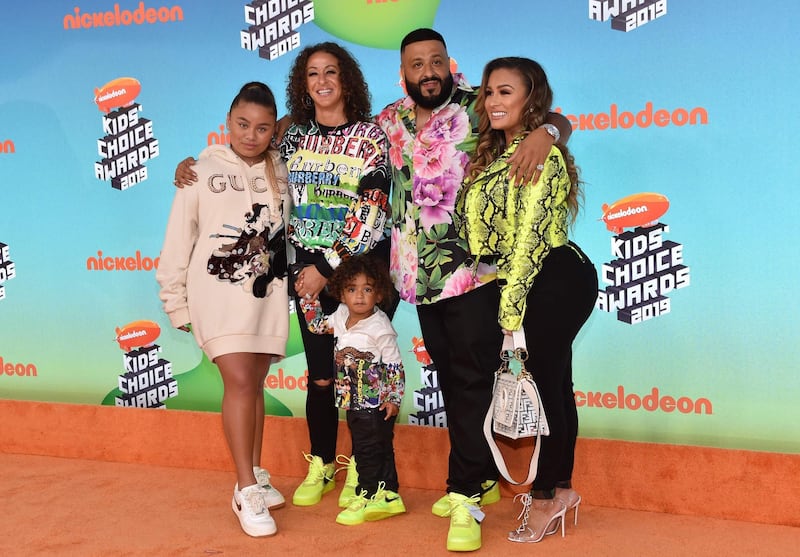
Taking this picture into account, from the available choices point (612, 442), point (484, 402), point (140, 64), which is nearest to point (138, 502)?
point (484, 402)

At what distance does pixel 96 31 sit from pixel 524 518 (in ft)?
9.59

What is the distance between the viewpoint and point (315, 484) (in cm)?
328

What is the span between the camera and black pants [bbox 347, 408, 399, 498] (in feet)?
9.91

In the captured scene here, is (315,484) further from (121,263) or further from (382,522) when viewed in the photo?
(121,263)

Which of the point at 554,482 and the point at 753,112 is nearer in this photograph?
the point at 554,482

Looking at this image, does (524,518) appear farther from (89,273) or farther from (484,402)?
(89,273)

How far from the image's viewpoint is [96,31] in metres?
4.21

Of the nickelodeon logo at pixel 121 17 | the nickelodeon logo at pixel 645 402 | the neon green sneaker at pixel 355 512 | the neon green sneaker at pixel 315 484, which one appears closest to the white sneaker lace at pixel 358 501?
the neon green sneaker at pixel 355 512

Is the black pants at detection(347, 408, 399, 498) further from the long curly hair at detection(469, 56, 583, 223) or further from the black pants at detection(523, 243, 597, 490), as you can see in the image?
the long curly hair at detection(469, 56, 583, 223)

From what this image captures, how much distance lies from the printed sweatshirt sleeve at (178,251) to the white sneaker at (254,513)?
0.61m

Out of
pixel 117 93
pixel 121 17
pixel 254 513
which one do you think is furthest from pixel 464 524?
pixel 121 17

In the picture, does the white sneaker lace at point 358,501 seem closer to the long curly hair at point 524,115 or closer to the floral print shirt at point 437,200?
the floral print shirt at point 437,200

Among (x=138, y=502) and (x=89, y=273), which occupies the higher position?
(x=89, y=273)

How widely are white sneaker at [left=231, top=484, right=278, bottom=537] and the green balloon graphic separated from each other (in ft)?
6.07
